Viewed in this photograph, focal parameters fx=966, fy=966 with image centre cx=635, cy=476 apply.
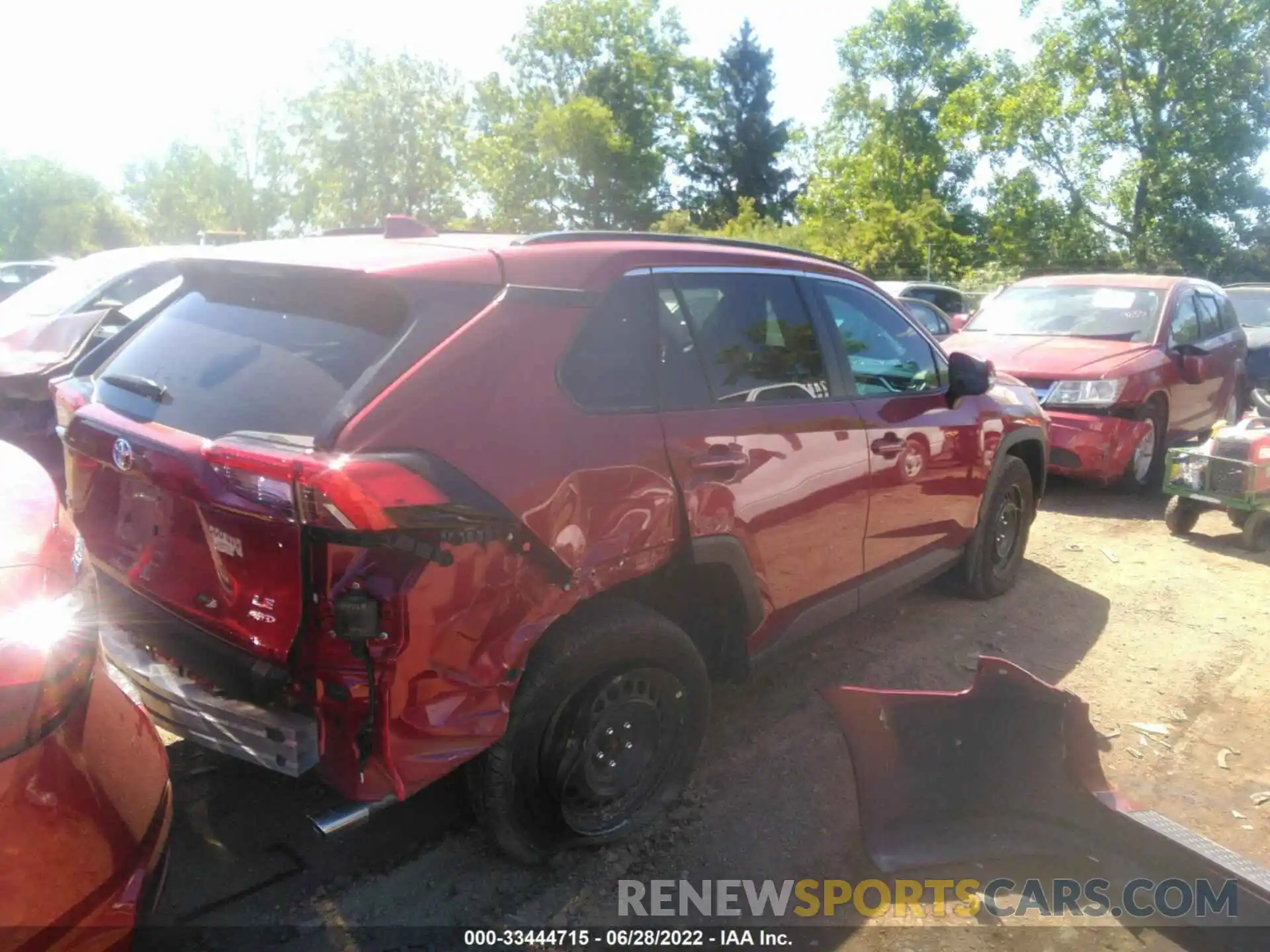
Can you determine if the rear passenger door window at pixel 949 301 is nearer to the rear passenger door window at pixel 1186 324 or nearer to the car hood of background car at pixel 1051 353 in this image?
the rear passenger door window at pixel 1186 324

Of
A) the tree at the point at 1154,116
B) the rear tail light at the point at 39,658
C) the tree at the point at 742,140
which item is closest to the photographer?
the rear tail light at the point at 39,658

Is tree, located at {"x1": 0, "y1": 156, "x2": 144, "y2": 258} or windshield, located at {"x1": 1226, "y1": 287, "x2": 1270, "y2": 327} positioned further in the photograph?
tree, located at {"x1": 0, "y1": 156, "x2": 144, "y2": 258}

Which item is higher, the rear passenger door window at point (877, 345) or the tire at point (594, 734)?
the rear passenger door window at point (877, 345)

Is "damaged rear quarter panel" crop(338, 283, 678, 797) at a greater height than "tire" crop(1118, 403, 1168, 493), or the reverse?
"damaged rear quarter panel" crop(338, 283, 678, 797)

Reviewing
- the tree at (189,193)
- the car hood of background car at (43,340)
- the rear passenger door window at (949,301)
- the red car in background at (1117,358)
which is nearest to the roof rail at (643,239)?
the red car in background at (1117,358)

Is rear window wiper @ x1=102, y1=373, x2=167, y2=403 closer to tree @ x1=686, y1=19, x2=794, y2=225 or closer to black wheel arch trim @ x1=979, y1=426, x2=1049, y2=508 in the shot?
black wheel arch trim @ x1=979, y1=426, x2=1049, y2=508

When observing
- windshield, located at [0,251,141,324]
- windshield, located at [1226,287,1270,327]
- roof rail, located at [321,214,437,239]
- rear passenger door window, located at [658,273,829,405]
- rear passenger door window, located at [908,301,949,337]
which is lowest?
rear passenger door window, located at [908,301,949,337]

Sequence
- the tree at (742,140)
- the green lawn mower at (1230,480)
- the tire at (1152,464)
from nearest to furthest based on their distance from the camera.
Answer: the green lawn mower at (1230,480) < the tire at (1152,464) < the tree at (742,140)

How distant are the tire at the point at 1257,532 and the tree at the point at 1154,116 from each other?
84.2ft

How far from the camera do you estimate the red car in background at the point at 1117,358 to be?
7.39m

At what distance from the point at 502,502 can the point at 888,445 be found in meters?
2.10

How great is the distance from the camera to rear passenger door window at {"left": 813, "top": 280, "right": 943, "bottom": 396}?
4027mm

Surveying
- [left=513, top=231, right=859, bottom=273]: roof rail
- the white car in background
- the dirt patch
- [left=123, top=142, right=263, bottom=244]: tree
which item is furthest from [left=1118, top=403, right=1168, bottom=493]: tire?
[left=123, top=142, right=263, bottom=244]: tree

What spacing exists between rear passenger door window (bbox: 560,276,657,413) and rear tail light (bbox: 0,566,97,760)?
137 centimetres
